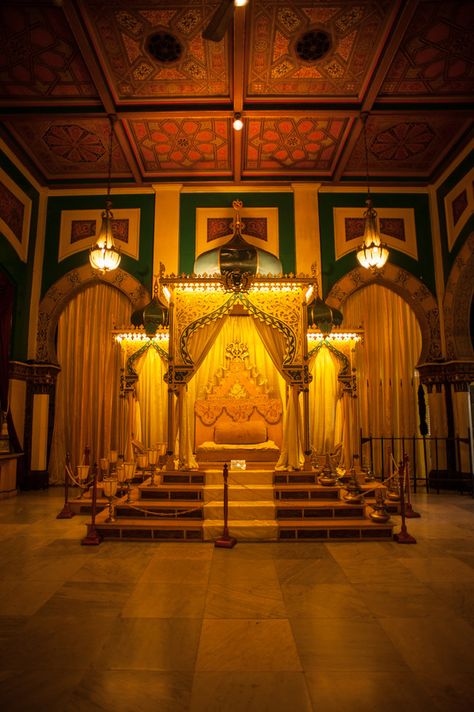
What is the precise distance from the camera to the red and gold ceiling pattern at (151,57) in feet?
19.0

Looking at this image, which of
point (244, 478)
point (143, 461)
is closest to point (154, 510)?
point (244, 478)

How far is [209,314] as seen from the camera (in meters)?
6.78

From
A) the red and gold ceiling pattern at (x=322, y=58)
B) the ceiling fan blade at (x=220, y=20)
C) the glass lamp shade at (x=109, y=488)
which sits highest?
the red and gold ceiling pattern at (x=322, y=58)

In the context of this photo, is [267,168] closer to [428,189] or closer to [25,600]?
[428,189]

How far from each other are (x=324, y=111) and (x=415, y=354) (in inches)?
210

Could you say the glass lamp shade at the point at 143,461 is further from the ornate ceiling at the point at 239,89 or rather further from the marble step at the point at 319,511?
the ornate ceiling at the point at 239,89

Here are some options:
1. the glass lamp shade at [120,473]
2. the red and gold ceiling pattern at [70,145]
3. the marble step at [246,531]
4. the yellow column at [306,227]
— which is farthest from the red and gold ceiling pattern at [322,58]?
the marble step at [246,531]

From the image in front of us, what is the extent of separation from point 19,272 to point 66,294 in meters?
0.98

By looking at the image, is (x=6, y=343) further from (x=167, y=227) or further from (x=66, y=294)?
(x=167, y=227)

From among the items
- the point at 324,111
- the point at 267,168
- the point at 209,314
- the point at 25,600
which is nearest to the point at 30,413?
the point at 209,314

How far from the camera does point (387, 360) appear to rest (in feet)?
33.1

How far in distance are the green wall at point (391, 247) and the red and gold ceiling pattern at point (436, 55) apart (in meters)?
2.69

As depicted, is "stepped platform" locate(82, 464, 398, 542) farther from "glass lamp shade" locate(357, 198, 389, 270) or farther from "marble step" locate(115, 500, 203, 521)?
"glass lamp shade" locate(357, 198, 389, 270)

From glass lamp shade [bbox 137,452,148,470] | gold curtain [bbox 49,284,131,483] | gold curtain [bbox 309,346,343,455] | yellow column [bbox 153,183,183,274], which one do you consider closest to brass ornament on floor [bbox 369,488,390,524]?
gold curtain [bbox 309,346,343,455]
